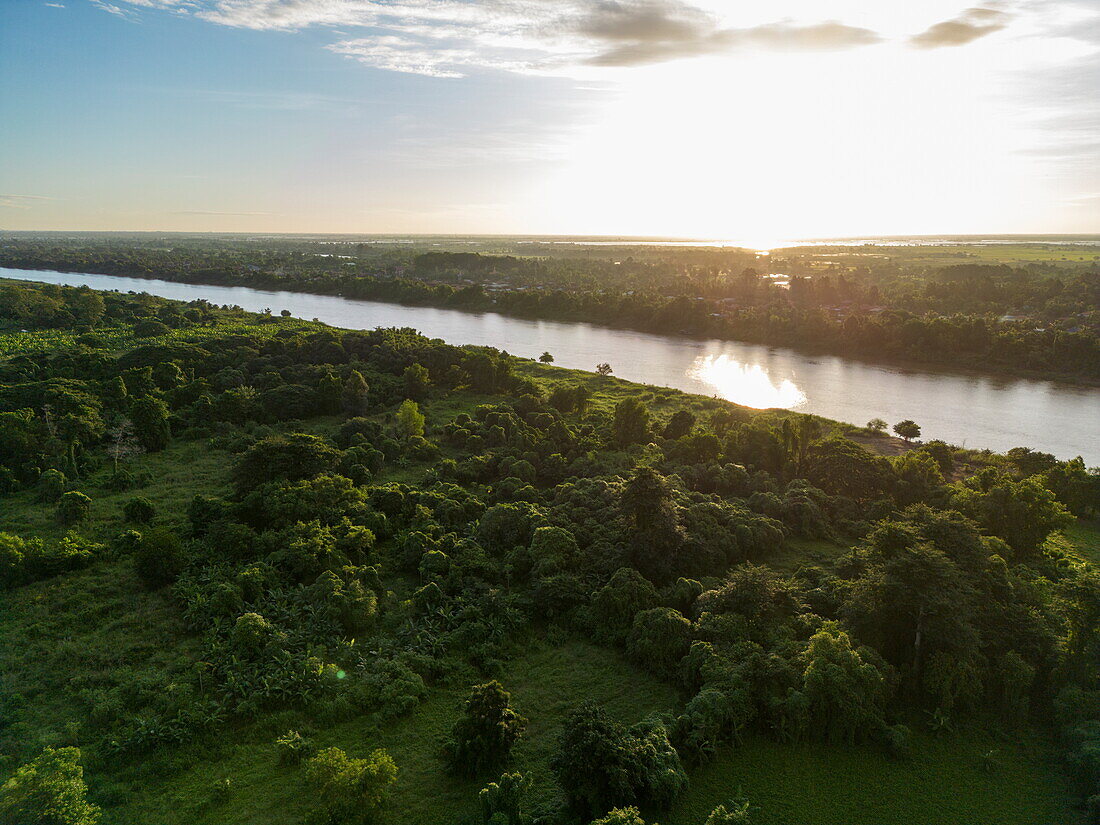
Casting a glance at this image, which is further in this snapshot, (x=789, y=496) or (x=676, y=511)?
→ (x=789, y=496)

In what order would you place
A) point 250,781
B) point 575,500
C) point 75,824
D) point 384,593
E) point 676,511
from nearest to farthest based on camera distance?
point 75,824 < point 250,781 < point 384,593 < point 676,511 < point 575,500

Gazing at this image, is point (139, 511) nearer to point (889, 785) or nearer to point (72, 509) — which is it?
point (72, 509)

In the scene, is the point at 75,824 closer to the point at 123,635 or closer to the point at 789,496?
the point at 123,635

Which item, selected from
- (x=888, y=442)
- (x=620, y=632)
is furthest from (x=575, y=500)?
(x=888, y=442)

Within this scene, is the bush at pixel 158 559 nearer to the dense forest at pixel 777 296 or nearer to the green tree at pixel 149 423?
the green tree at pixel 149 423

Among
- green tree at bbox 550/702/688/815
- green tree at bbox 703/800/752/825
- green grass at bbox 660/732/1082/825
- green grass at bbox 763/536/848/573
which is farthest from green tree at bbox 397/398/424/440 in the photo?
green tree at bbox 703/800/752/825

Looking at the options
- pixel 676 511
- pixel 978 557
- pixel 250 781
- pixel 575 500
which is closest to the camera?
pixel 250 781
